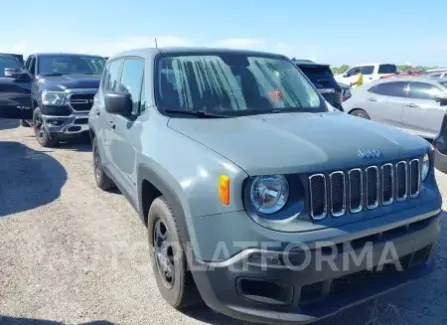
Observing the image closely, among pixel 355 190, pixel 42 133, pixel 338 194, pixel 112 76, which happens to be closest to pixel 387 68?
pixel 42 133

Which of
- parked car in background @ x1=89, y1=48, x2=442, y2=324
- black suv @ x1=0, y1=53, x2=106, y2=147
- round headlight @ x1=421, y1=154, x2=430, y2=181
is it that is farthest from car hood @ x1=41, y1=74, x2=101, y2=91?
round headlight @ x1=421, y1=154, x2=430, y2=181

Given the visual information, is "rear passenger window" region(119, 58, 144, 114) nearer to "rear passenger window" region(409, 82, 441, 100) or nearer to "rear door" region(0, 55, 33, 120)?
"rear door" region(0, 55, 33, 120)

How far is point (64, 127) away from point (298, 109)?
5633 mm

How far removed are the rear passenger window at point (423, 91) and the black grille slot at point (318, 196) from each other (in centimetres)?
709

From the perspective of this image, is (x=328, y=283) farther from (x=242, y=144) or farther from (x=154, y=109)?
(x=154, y=109)

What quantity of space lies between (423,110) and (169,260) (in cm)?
718

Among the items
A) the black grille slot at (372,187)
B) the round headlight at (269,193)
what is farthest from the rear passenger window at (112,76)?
the black grille slot at (372,187)

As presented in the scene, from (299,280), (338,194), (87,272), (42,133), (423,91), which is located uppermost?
(423,91)

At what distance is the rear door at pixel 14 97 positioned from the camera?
8.85m

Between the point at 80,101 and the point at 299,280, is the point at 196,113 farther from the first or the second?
the point at 80,101

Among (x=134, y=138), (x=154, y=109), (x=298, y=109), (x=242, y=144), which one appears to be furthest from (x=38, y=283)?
(x=298, y=109)

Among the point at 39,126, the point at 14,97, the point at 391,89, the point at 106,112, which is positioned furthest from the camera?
the point at 391,89

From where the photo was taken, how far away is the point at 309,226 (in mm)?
2305

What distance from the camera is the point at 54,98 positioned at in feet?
25.8
